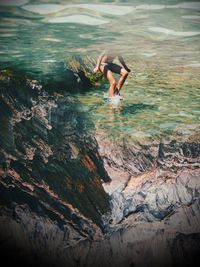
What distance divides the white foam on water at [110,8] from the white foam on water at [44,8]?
23 centimetres

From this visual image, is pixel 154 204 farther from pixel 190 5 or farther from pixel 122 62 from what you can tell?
pixel 190 5

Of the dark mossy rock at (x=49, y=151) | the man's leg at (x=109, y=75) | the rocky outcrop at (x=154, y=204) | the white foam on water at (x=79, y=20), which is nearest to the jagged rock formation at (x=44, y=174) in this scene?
the dark mossy rock at (x=49, y=151)

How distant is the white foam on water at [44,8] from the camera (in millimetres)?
3598

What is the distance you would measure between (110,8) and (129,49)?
1142mm

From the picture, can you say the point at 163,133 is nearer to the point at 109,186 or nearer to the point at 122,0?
the point at 109,186

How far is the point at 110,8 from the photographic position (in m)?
3.65

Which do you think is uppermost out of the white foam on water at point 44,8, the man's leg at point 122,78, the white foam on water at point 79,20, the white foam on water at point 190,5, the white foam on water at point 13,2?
the white foam on water at point 13,2

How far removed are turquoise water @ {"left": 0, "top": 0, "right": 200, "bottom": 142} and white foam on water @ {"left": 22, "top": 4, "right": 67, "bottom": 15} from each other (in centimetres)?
1

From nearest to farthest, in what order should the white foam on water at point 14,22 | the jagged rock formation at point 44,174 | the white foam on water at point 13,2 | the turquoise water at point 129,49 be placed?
the white foam on water at point 13,2 → the turquoise water at point 129,49 → the white foam on water at point 14,22 → the jagged rock formation at point 44,174

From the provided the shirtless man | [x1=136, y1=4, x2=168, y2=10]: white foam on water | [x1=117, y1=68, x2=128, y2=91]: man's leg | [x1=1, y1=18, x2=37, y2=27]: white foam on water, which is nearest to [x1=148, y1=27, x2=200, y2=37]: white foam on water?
[x1=136, y1=4, x2=168, y2=10]: white foam on water

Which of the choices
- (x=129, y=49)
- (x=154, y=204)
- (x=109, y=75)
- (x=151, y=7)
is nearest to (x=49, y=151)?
(x=109, y=75)

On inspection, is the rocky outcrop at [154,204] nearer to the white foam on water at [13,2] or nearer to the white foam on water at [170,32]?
the white foam on water at [170,32]

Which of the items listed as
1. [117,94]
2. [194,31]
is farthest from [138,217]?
[194,31]

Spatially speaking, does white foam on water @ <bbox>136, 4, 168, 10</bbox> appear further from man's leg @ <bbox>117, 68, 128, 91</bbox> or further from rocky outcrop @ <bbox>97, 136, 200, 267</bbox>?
rocky outcrop @ <bbox>97, 136, 200, 267</bbox>
